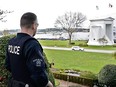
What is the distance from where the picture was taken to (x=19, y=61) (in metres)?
3.58

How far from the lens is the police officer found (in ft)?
11.1

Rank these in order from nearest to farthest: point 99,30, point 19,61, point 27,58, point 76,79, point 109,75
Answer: point 27,58
point 19,61
point 109,75
point 76,79
point 99,30

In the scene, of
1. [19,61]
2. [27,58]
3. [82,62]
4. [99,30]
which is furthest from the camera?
[99,30]

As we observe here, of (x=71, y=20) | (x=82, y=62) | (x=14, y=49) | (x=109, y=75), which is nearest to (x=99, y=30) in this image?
(x=71, y=20)

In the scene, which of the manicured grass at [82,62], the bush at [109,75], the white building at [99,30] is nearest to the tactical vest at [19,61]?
the bush at [109,75]

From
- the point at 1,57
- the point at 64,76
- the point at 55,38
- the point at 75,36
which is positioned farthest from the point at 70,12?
the point at 1,57

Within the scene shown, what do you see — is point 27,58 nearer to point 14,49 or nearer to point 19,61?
point 19,61

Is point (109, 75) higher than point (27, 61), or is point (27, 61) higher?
point (27, 61)

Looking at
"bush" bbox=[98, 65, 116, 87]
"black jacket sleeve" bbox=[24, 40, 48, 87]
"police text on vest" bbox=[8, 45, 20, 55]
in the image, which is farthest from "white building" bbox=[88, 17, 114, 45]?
"black jacket sleeve" bbox=[24, 40, 48, 87]

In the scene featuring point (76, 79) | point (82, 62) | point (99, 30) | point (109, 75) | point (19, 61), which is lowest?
point (82, 62)

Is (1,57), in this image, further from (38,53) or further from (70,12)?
(70,12)

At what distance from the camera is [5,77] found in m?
5.89

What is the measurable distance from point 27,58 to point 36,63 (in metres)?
0.17

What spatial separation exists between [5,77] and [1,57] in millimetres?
515
